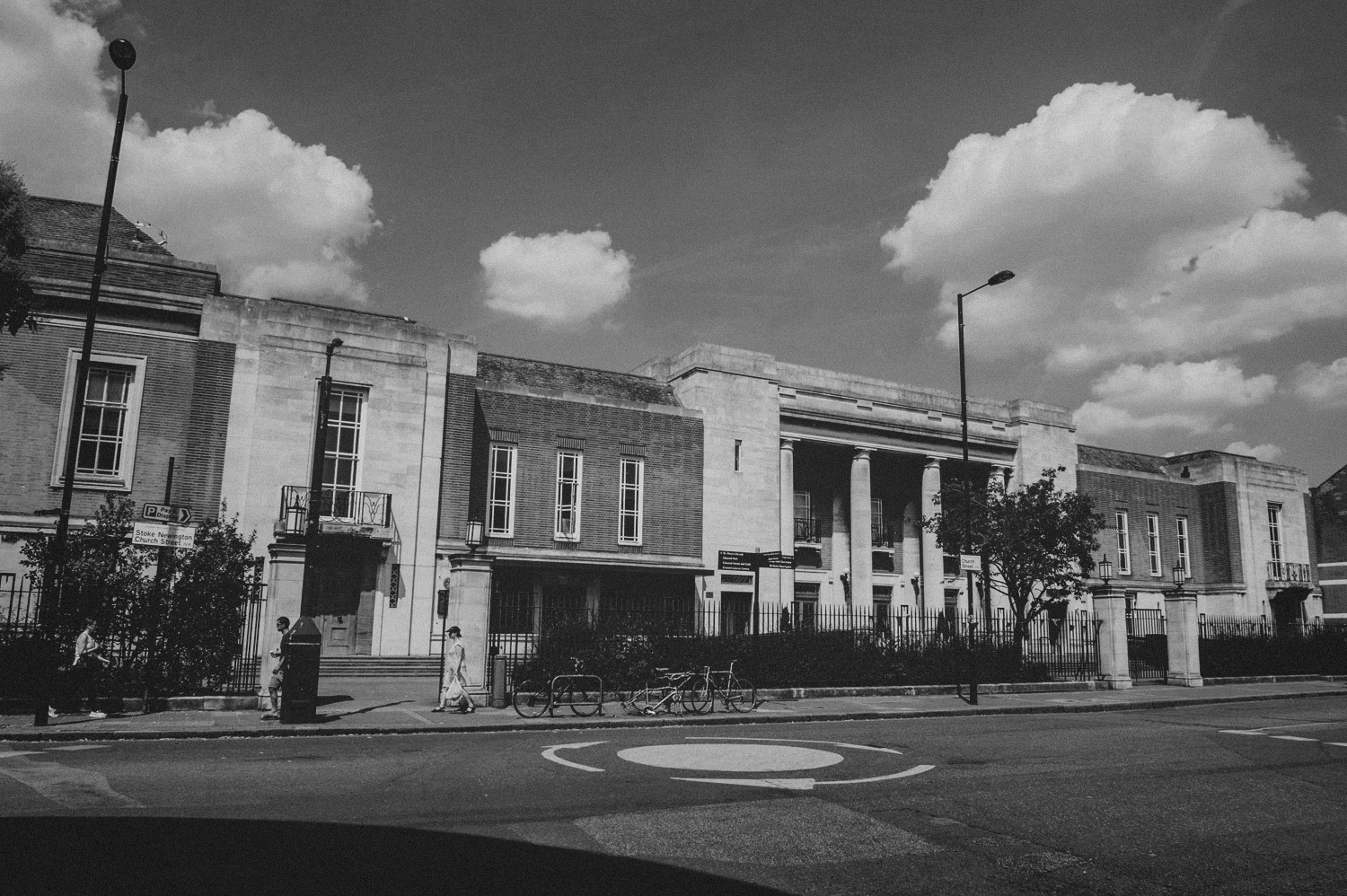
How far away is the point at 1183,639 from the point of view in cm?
2661

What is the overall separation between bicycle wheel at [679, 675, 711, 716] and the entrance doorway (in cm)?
1274

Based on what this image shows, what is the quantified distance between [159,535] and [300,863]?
35.8 feet

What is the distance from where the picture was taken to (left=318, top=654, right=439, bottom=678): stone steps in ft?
79.1

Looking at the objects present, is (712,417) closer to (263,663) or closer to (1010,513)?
(1010,513)

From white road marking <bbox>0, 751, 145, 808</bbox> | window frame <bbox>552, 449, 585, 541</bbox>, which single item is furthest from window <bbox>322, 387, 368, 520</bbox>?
white road marking <bbox>0, 751, 145, 808</bbox>

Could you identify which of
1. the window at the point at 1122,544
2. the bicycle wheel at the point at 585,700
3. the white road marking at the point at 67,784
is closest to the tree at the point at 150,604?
the white road marking at the point at 67,784

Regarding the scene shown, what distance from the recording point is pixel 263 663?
54.4 ft

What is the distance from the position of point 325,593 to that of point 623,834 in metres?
22.1

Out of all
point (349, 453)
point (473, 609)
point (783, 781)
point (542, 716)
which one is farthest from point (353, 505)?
point (783, 781)

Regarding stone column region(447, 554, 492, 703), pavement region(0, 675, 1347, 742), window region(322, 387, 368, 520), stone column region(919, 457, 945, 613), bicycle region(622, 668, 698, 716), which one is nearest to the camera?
pavement region(0, 675, 1347, 742)

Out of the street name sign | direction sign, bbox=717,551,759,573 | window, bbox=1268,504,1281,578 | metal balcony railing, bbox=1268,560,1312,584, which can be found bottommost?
the street name sign

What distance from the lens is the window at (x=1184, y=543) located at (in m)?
48.6

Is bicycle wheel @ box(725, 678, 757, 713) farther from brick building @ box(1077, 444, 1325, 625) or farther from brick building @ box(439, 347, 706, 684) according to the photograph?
brick building @ box(1077, 444, 1325, 625)

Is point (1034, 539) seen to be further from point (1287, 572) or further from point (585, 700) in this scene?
point (1287, 572)
